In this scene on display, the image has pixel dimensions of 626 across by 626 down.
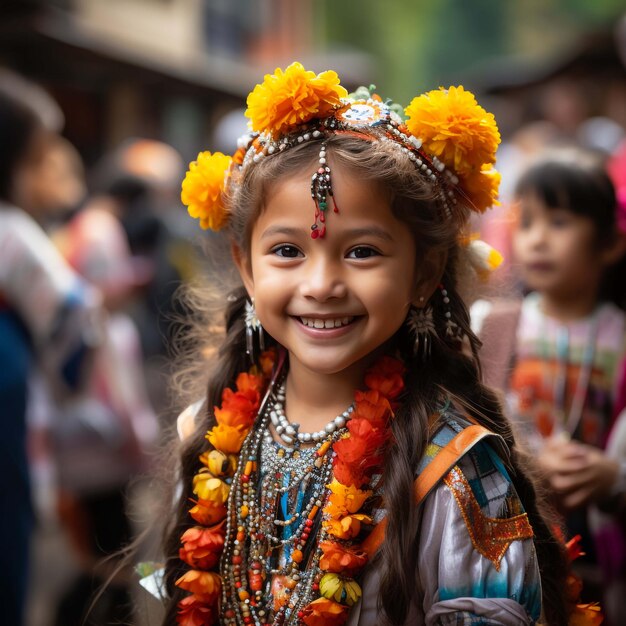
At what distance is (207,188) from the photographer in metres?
2.03

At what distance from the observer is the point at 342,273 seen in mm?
1797

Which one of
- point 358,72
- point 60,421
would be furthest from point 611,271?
point 358,72

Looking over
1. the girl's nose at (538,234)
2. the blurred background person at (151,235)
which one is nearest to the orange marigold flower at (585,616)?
the girl's nose at (538,234)

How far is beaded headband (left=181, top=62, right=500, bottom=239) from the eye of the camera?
180 centimetres

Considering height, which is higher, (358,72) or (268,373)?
(358,72)

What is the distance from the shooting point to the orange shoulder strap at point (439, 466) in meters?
1.77

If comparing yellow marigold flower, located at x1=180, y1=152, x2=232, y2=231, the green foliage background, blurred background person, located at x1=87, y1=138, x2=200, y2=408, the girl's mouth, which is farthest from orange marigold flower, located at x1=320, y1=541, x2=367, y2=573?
the green foliage background

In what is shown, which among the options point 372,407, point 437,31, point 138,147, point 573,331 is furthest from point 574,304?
point 437,31

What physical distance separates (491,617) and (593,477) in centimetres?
96

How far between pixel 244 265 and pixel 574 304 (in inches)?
53.6

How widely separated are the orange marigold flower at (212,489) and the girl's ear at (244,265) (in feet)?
1.48

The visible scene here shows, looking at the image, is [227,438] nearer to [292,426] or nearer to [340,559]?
[292,426]

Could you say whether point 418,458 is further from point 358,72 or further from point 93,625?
point 358,72

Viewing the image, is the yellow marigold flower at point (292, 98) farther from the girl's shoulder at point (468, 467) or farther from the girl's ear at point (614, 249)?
the girl's ear at point (614, 249)
